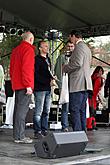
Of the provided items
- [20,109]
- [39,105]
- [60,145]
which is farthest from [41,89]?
[60,145]

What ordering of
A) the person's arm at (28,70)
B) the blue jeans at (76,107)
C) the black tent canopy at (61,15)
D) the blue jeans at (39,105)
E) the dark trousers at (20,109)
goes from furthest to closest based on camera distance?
the black tent canopy at (61,15) → the blue jeans at (39,105) → the blue jeans at (76,107) → the dark trousers at (20,109) → the person's arm at (28,70)

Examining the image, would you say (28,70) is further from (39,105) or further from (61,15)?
(61,15)

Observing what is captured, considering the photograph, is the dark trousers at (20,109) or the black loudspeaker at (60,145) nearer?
the black loudspeaker at (60,145)

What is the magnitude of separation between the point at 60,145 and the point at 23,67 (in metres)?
1.48

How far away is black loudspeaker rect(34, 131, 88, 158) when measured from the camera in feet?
12.3

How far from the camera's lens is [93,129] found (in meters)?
7.81

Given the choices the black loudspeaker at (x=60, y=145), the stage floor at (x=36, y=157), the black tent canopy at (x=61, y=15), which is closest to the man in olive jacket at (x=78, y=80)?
the stage floor at (x=36, y=157)

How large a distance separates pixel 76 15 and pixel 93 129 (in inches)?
174

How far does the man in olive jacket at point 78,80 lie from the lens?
5289 mm

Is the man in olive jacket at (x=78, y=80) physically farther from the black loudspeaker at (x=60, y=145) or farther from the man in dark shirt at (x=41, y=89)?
the black loudspeaker at (x=60, y=145)

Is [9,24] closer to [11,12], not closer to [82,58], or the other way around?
[11,12]

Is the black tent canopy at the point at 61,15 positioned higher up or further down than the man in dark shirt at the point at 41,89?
higher up

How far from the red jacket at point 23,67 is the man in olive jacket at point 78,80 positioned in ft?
2.08

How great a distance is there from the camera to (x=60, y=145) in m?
3.72
